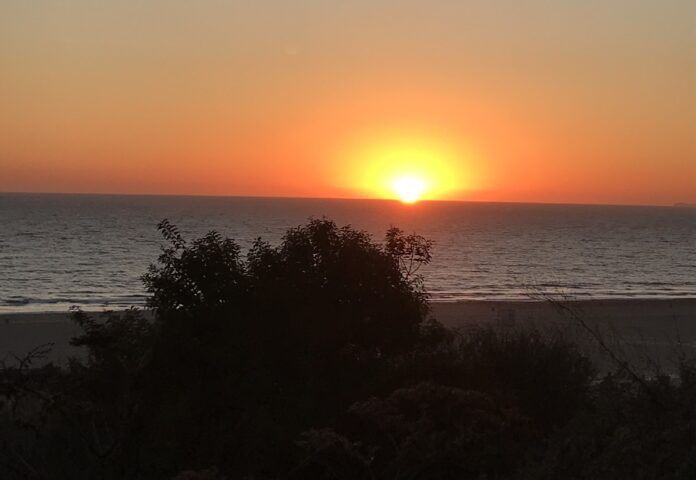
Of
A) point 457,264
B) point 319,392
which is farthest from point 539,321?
point 457,264

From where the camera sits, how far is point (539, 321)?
25.7 meters

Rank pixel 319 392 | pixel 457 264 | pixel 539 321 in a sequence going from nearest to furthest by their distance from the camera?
pixel 319 392, pixel 539 321, pixel 457 264

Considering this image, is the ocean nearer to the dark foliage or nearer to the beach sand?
the beach sand

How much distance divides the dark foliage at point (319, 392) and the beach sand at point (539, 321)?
10274mm

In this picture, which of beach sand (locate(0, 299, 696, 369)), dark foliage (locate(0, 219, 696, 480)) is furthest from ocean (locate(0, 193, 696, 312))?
dark foliage (locate(0, 219, 696, 480))

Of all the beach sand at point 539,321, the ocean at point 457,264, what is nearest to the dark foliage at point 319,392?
the ocean at point 457,264

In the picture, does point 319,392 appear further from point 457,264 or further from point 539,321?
point 457,264

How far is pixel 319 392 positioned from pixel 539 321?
17473mm

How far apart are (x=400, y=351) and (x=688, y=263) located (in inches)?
2700

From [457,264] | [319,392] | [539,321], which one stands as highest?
[319,392]

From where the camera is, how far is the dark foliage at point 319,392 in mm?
7000

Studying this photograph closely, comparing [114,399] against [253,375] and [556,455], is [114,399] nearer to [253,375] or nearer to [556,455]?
[253,375]

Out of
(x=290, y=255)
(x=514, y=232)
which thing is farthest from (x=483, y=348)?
(x=514, y=232)

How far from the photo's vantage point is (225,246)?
35.4 ft
